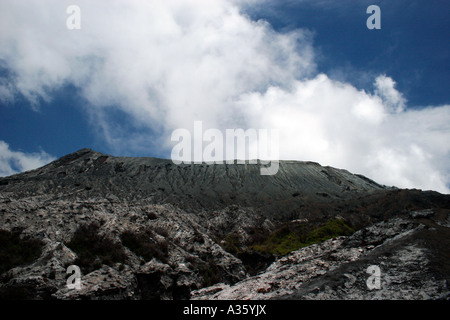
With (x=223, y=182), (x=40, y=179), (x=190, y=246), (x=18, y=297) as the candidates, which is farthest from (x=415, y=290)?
(x=40, y=179)

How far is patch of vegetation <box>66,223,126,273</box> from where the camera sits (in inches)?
699

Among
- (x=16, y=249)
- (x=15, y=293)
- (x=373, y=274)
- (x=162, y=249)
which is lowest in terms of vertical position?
(x=15, y=293)

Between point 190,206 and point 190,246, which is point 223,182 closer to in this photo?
point 190,206

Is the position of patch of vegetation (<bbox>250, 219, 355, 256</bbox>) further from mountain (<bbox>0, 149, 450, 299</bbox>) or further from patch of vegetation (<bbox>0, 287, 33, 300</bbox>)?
patch of vegetation (<bbox>0, 287, 33, 300</bbox>)

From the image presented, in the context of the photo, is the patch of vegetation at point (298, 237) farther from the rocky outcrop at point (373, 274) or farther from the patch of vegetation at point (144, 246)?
the rocky outcrop at point (373, 274)

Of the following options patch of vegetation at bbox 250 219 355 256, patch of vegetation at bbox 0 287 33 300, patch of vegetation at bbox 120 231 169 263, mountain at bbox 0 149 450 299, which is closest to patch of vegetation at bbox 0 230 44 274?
mountain at bbox 0 149 450 299

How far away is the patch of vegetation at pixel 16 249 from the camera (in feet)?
52.3

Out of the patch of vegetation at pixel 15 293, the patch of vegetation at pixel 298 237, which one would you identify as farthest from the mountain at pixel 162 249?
the patch of vegetation at pixel 298 237

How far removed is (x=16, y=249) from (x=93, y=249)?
4371 millimetres

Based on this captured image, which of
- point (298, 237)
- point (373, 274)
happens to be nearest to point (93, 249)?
point (373, 274)

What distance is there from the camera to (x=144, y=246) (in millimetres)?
22109

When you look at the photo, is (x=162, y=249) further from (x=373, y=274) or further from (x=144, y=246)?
(x=373, y=274)

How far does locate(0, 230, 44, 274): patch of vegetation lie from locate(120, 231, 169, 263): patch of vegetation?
Result: 5.87 m
